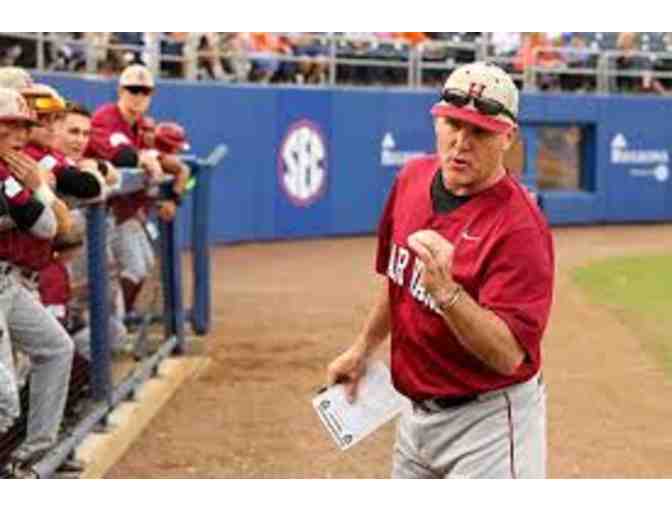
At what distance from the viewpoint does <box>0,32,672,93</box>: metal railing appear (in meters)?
17.3

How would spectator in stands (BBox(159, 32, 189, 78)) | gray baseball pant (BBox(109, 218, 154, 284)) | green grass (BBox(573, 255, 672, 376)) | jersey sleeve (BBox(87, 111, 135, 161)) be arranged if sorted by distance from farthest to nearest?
spectator in stands (BBox(159, 32, 189, 78)), green grass (BBox(573, 255, 672, 376)), jersey sleeve (BBox(87, 111, 135, 161)), gray baseball pant (BBox(109, 218, 154, 284))

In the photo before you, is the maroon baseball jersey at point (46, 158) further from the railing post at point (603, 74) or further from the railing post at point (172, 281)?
the railing post at point (603, 74)

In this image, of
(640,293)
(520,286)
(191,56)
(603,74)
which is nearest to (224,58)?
(191,56)

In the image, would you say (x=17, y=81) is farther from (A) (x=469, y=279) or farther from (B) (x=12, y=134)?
(A) (x=469, y=279)

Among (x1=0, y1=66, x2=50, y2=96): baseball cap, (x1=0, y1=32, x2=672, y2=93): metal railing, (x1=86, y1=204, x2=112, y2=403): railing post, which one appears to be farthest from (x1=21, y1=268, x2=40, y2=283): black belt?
(x1=0, y1=32, x2=672, y2=93): metal railing

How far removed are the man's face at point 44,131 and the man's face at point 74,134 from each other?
929 mm

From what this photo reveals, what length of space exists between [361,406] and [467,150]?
0.86 m

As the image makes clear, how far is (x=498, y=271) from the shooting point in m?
3.47

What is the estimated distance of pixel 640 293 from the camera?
47.2 ft

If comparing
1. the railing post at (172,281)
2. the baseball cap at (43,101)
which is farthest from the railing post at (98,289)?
the railing post at (172,281)

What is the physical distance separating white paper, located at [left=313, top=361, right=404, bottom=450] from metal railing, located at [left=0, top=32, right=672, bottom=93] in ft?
39.7

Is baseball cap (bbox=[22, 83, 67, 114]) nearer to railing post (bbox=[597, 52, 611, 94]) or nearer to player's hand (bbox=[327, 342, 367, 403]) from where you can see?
player's hand (bbox=[327, 342, 367, 403])

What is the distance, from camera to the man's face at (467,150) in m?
3.52
